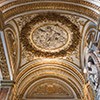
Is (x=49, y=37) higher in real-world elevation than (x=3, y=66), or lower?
higher

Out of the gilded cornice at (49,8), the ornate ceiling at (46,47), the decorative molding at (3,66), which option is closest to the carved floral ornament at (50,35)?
the ornate ceiling at (46,47)

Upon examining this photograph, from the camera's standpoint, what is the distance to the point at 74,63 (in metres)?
10.8

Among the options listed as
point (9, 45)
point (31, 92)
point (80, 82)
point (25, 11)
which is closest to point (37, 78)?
point (31, 92)

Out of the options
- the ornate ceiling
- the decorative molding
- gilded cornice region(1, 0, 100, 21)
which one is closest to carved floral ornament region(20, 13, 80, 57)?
the ornate ceiling

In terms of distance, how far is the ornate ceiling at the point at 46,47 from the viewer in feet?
24.6

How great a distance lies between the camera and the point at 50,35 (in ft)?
32.6

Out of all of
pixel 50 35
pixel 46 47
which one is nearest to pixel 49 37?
Answer: pixel 50 35

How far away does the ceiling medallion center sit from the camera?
9.67m

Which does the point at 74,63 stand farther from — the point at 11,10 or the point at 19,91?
the point at 11,10

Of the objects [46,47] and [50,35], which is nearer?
[50,35]

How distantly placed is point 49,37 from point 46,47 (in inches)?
26.1

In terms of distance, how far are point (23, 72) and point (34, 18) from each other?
3154mm

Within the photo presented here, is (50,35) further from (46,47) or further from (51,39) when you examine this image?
(46,47)

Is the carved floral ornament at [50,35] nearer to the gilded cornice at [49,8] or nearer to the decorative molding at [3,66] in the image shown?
the gilded cornice at [49,8]
